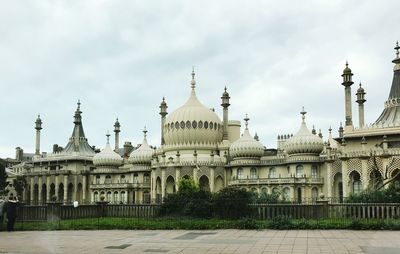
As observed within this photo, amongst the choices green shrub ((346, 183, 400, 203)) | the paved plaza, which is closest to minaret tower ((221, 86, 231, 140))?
green shrub ((346, 183, 400, 203))

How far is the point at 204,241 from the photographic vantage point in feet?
54.2

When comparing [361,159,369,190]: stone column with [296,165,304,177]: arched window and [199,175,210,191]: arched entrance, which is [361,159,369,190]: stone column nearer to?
[296,165,304,177]: arched window

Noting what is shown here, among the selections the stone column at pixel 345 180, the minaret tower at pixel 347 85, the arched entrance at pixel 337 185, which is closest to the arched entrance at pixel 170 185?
the arched entrance at pixel 337 185

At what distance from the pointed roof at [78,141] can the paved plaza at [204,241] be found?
5050cm

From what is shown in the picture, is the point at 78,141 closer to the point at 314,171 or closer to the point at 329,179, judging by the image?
the point at 314,171

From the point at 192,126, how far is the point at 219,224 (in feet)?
108

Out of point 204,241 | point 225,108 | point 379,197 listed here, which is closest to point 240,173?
point 225,108

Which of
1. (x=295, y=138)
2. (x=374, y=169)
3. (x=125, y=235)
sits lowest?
(x=125, y=235)

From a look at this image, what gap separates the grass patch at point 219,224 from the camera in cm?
2038

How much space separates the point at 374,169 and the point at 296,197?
800 centimetres

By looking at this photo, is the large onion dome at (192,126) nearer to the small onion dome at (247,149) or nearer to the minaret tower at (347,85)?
the small onion dome at (247,149)

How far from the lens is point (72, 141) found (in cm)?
7225

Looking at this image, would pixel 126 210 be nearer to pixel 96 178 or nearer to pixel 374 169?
pixel 374 169

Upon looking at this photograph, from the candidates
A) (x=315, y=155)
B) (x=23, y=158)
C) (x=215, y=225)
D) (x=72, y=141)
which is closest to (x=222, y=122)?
(x=315, y=155)
